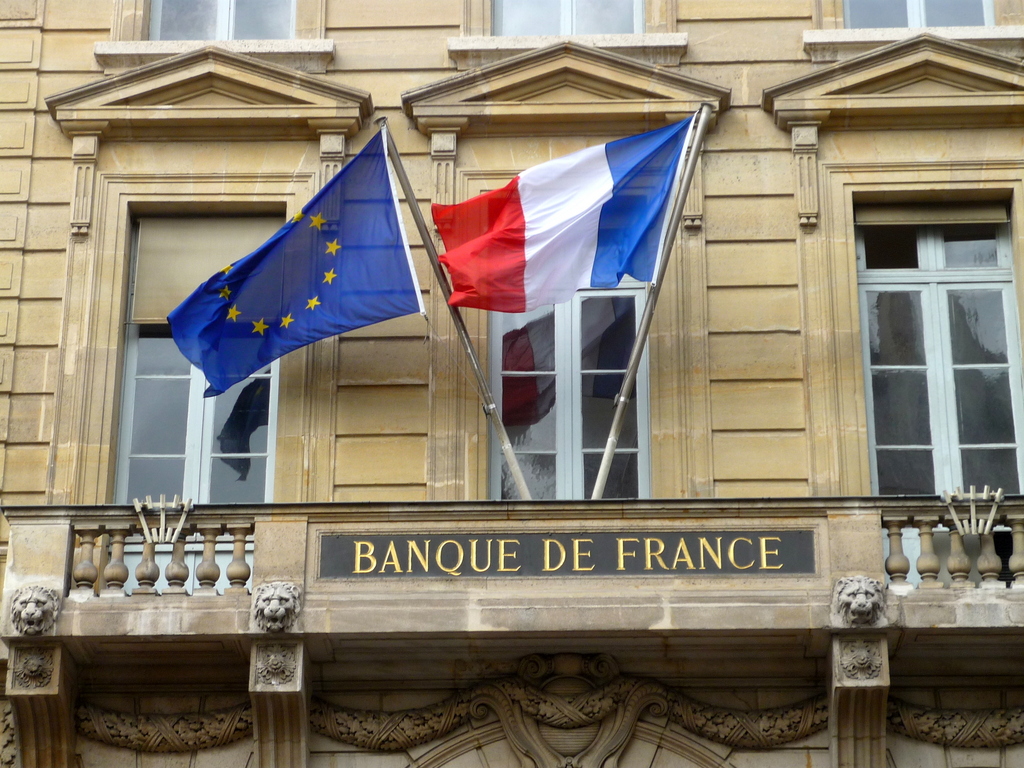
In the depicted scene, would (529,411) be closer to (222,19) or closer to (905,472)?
(905,472)

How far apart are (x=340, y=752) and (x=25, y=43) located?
24.2 ft

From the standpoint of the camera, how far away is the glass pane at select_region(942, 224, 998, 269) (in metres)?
16.7

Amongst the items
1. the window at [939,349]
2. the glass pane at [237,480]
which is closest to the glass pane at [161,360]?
the glass pane at [237,480]

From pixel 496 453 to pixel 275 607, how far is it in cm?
298

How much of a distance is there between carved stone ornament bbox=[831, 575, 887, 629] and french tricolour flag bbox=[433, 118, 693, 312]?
311 cm

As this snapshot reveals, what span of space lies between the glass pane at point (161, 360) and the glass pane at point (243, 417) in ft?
1.57

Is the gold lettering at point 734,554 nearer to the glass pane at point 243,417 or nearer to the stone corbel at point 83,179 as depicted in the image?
the glass pane at point 243,417

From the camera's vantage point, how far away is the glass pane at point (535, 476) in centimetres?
1605

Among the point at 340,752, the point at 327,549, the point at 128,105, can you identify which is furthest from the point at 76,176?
the point at 340,752

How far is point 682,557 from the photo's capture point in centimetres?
1427

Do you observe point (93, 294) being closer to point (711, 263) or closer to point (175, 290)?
point (175, 290)

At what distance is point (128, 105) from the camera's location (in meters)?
17.0

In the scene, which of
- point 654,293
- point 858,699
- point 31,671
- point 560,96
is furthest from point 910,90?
point 31,671

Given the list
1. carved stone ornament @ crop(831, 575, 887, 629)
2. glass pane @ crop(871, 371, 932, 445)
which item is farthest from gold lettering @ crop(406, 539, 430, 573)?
glass pane @ crop(871, 371, 932, 445)
